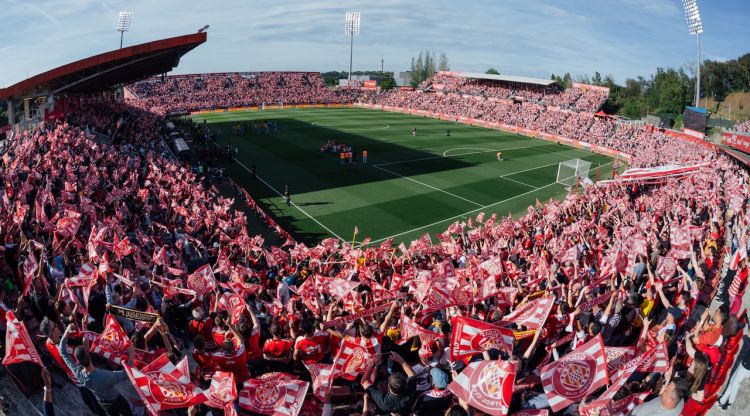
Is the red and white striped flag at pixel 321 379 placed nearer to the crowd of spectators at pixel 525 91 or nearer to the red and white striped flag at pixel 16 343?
the red and white striped flag at pixel 16 343

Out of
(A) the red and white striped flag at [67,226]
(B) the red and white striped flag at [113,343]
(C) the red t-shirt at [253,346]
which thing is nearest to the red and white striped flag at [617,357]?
(C) the red t-shirt at [253,346]

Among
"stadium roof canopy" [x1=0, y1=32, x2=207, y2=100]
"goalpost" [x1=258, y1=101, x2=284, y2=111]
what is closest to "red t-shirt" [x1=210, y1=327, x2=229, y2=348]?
"stadium roof canopy" [x1=0, y1=32, x2=207, y2=100]

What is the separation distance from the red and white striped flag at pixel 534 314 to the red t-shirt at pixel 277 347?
3.78 m

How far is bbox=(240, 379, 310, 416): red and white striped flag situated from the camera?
566 centimetres

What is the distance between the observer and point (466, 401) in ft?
18.5

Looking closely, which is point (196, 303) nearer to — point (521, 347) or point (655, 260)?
point (521, 347)

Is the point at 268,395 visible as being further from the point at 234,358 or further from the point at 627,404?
the point at 627,404

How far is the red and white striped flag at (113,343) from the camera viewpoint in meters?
6.61

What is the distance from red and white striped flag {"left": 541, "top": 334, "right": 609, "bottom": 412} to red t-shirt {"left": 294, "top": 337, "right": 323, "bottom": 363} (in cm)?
329

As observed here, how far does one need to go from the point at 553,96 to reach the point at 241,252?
76.7 metres

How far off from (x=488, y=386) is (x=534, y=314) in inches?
88.3

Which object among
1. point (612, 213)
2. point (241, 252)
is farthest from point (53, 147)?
point (612, 213)

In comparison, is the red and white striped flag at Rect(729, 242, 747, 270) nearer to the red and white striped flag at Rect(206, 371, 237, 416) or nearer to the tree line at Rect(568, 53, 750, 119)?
the red and white striped flag at Rect(206, 371, 237, 416)

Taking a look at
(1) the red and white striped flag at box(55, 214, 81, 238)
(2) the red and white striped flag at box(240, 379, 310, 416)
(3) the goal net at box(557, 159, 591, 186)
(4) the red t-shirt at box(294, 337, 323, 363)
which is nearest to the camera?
(2) the red and white striped flag at box(240, 379, 310, 416)
